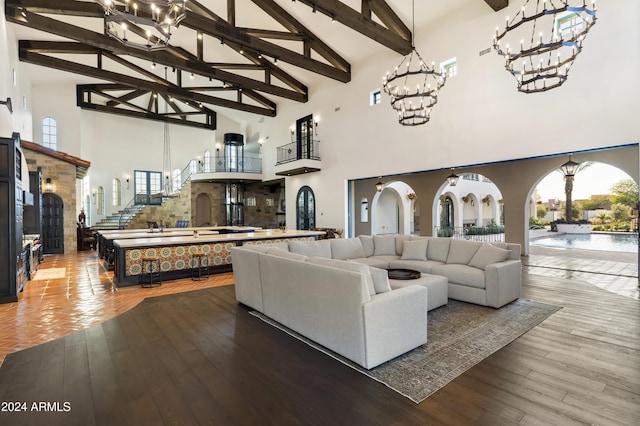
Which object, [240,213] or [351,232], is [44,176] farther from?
[351,232]

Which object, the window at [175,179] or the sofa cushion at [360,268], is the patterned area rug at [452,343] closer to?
the sofa cushion at [360,268]

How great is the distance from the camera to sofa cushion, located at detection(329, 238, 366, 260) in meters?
6.03

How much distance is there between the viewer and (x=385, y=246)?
6.50 meters

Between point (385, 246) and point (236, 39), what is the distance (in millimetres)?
6682

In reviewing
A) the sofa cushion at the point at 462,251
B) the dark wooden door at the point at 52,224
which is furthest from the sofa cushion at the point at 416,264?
the dark wooden door at the point at 52,224

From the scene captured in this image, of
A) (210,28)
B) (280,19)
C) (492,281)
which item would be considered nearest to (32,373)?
(492,281)

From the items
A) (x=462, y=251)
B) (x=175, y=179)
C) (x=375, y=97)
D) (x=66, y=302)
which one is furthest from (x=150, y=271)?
(x=175, y=179)

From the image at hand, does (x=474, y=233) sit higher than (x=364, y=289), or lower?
lower

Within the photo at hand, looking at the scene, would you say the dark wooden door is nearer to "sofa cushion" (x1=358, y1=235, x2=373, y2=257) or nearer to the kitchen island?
the kitchen island

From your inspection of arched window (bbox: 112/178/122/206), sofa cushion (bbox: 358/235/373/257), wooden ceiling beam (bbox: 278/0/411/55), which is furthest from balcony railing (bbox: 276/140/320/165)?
arched window (bbox: 112/178/122/206)

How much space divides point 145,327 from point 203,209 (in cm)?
1351

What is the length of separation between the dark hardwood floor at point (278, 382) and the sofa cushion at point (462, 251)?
5.02ft

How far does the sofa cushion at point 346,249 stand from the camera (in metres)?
6.03

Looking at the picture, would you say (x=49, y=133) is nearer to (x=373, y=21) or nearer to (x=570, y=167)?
(x=373, y=21)
